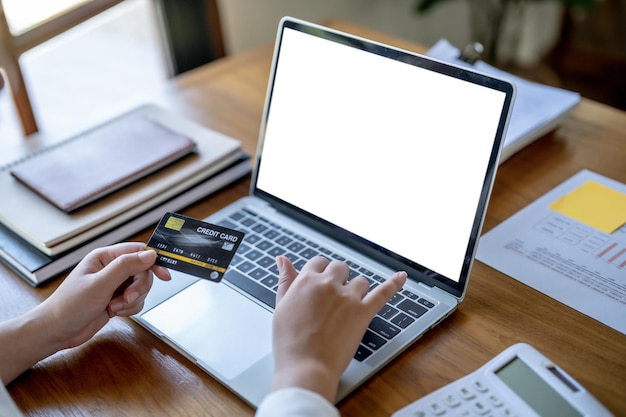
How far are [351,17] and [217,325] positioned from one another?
176cm

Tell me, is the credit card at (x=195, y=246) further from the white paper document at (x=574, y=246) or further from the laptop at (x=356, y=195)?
the white paper document at (x=574, y=246)

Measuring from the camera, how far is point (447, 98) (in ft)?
2.64

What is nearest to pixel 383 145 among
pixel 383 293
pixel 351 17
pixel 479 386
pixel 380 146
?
pixel 380 146

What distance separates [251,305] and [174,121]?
45 centimetres

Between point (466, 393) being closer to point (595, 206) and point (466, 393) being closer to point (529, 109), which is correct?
point (595, 206)

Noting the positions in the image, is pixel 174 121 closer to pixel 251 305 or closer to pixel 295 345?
pixel 251 305

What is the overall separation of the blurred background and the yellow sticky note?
0.87 meters

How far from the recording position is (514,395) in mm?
681

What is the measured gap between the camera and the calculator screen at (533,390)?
2.18 feet

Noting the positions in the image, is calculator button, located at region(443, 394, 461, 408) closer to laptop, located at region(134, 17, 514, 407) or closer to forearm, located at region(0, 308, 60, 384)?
laptop, located at region(134, 17, 514, 407)

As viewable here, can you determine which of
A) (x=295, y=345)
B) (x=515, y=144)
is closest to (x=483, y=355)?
(x=295, y=345)

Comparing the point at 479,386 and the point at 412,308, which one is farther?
the point at 412,308

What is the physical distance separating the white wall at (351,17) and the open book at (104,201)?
2.93 feet

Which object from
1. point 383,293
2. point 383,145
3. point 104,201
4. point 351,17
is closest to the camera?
point 383,293
